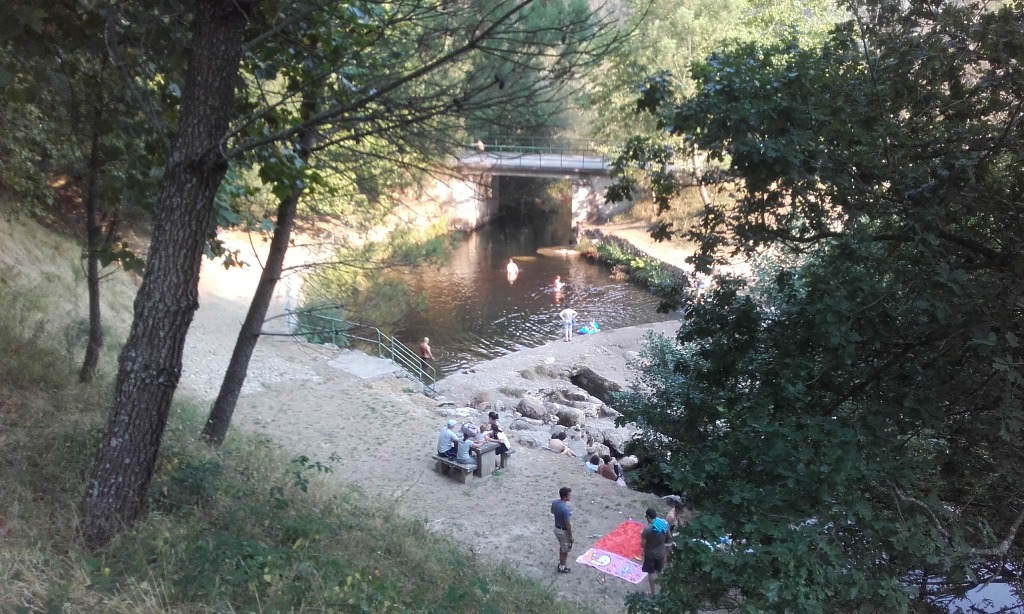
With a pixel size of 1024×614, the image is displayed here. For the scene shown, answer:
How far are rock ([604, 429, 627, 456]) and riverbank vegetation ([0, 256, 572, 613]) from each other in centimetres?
646

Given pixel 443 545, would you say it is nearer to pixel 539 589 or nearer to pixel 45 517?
pixel 539 589

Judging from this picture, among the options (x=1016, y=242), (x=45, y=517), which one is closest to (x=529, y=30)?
(x=1016, y=242)

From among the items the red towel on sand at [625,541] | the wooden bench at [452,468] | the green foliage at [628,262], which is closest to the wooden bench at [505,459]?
the wooden bench at [452,468]

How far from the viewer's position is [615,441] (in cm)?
1410

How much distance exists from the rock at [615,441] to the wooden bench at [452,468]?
12.0 feet

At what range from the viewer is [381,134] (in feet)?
16.0

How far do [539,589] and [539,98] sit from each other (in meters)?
4.47

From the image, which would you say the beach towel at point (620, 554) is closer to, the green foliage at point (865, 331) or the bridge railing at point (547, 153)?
the green foliage at point (865, 331)

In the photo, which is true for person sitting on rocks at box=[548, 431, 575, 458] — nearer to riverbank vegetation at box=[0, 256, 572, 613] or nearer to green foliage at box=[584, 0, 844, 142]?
riverbank vegetation at box=[0, 256, 572, 613]

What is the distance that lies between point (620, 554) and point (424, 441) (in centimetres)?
461

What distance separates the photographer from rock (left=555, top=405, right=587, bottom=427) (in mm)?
15021

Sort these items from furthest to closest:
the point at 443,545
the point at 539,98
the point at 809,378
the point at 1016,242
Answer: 1. the point at 443,545
2. the point at 809,378
3. the point at 1016,242
4. the point at 539,98

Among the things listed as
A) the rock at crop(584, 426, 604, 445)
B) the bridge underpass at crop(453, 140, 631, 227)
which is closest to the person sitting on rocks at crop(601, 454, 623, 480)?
the rock at crop(584, 426, 604, 445)

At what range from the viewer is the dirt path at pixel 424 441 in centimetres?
902
